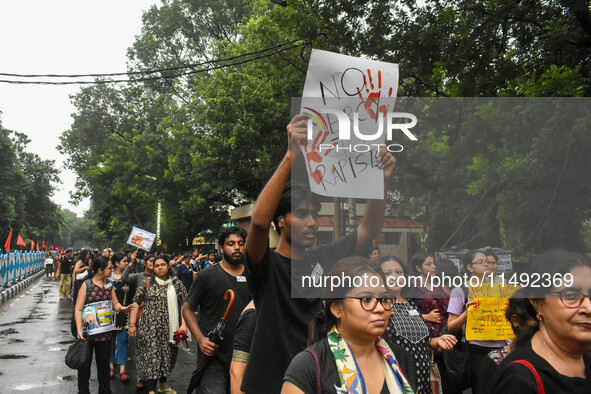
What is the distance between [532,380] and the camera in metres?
2.06

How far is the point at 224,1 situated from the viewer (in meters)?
31.3

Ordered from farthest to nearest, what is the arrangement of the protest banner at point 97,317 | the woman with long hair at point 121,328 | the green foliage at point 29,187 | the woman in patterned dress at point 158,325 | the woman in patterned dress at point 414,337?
the green foliage at point 29,187 < the woman with long hair at point 121,328 < the woman in patterned dress at point 158,325 < the protest banner at point 97,317 < the woman in patterned dress at point 414,337

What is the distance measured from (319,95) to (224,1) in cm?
3098

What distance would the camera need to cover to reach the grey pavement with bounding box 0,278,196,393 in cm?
779

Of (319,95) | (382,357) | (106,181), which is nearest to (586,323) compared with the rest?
(382,357)

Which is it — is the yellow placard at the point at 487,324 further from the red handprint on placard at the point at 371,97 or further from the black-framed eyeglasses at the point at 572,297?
the red handprint on placard at the point at 371,97

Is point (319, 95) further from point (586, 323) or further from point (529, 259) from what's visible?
point (586, 323)

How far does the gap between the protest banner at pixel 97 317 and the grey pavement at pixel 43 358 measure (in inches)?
54.0

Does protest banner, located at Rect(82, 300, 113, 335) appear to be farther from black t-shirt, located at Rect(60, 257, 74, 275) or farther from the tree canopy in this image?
black t-shirt, located at Rect(60, 257, 74, 275)

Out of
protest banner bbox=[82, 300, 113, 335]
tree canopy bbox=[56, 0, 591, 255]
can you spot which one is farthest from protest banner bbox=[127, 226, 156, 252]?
protest banner bbox=[82, 300, 113, 335]

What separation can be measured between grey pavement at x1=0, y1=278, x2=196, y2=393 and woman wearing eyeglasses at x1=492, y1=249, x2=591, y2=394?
241 inches

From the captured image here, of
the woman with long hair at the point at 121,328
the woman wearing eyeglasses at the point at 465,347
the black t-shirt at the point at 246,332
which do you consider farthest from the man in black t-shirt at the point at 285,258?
the woman with long hair at the point at 121,328

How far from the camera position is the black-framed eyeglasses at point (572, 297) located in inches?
84.9

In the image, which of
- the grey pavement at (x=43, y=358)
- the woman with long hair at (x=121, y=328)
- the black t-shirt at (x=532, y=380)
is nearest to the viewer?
the black t-shirt at (x=532, y=380)
